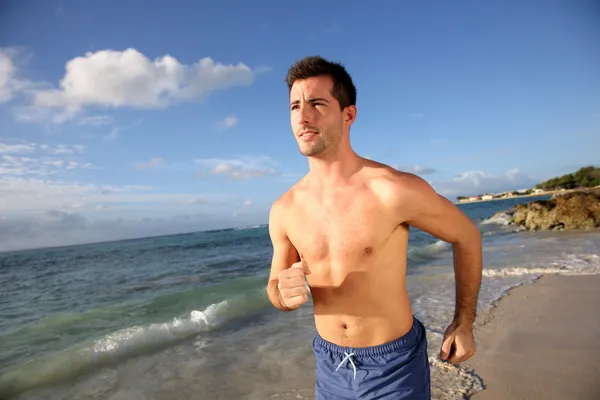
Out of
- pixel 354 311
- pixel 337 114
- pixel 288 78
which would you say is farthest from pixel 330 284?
pixel 288 78

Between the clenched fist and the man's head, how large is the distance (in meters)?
0.68

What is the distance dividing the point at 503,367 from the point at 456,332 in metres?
2.75

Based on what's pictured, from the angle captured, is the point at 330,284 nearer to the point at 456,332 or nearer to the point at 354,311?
the point at 354,311

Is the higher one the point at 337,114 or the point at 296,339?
the point at 337,114

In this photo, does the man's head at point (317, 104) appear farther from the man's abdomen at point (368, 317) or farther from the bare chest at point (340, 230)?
the man's abdomen at point (368, 317)

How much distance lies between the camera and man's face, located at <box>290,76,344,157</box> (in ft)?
6.63

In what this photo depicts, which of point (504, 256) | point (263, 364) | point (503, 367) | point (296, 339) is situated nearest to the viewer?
point (503, 367)

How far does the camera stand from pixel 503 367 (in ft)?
13.4

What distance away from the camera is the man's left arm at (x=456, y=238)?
1.88 metres

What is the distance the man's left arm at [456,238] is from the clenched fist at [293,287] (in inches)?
24.6

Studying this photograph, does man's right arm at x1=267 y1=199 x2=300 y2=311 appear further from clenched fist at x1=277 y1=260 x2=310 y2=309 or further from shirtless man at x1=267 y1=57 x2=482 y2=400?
clenched fist at x1=277 y1=260 x2=310 y2=309

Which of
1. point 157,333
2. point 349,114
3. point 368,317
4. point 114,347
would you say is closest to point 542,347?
point 368,317

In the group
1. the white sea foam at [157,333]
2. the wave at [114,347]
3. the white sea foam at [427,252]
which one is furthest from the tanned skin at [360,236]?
the white sea foam at [427,252]

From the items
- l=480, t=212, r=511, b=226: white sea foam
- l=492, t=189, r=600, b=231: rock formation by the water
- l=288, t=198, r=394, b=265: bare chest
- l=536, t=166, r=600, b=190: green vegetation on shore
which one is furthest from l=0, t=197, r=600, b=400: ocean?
l=536, t=166, r=600, b=190: green vegetation on shore
